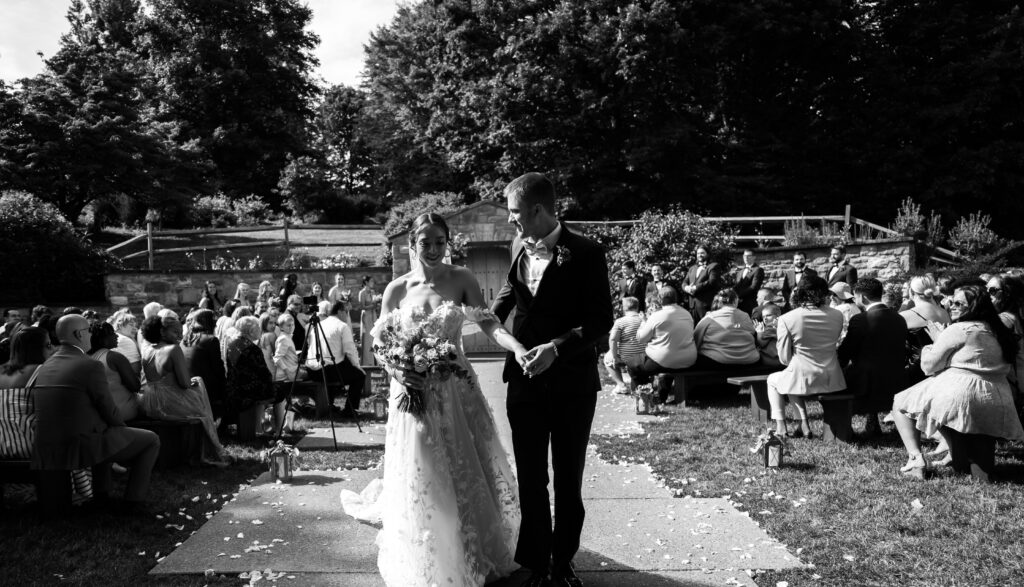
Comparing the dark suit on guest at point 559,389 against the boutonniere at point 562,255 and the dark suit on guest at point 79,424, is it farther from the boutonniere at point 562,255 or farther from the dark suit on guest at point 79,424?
the dark suit on guest at point 79,424

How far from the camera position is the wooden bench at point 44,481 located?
5383 millimetres

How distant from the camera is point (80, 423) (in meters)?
5.36

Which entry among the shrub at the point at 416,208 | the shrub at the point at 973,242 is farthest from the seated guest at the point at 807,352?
the shrub at the point at 973,242

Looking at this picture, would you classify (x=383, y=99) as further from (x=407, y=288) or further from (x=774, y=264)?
(x=407, y=288)

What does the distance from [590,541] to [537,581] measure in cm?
101

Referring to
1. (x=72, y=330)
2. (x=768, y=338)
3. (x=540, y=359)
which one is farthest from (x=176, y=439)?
(x=768, y=338)

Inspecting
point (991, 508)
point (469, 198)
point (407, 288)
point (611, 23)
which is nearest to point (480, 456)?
point (407, 288)

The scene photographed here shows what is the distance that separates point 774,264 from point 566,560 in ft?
45.2

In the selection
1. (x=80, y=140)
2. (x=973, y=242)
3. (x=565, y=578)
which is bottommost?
(x=565, y=578)

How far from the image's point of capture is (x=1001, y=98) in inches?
949

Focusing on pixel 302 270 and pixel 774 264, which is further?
pixel 302 270

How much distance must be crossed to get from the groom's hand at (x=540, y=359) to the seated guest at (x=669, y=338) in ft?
20.5

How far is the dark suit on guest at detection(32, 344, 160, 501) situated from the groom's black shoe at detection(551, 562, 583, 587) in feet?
10.9

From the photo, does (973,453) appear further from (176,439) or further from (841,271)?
(176,439)
